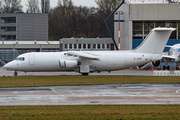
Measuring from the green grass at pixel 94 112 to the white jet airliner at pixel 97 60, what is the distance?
70.7 feet

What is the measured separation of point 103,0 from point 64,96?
3236 inches

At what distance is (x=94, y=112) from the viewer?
44.6 feet

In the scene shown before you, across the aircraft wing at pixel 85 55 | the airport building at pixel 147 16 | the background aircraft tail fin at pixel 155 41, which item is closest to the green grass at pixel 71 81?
the aircraft wing at pixel 85 55

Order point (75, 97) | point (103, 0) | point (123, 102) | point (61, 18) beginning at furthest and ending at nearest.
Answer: point (61, 18) < point (103, 0) < point (75, 97) < point (123, 102)

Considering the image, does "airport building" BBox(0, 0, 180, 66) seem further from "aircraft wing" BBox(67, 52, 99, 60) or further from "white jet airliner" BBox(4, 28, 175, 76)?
"aircraft wing" BBox(67, 52, 99, 60)

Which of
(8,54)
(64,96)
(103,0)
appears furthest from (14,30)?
(64,96)

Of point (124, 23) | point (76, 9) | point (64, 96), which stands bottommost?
point (64, 96)

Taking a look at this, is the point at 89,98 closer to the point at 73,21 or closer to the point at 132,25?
the point at 132,25

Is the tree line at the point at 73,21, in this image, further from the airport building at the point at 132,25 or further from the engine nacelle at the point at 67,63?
the engine nacelle at the point at 67,63

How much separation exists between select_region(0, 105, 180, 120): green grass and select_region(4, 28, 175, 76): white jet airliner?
2155 cm

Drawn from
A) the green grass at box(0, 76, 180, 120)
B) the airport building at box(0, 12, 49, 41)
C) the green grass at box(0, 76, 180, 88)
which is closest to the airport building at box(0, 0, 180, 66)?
the green grass at box(0, 76, 180, 88)

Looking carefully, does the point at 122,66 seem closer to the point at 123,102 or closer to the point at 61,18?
the point at 123,102

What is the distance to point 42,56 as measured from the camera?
3722 cm

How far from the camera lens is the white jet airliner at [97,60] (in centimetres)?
3659
